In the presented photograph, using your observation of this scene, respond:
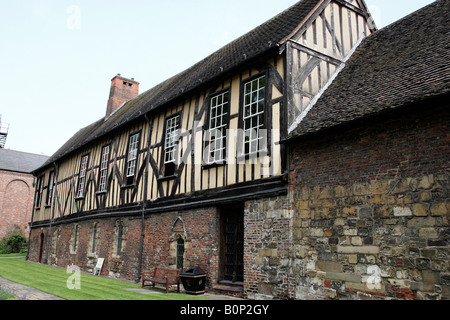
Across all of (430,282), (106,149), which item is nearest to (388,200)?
(430,282)

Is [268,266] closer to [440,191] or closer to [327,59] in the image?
[440,191]

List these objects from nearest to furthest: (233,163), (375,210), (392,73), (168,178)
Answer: (375,210) < (392,73) < (233,163) < (168,178)

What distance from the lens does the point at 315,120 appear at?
7.86 m

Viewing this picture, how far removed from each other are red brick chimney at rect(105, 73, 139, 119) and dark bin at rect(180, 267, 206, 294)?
51.1 ft

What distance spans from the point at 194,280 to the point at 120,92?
17.0 metres

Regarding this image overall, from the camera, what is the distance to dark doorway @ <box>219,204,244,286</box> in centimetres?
909

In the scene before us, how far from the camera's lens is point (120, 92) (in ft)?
76.1

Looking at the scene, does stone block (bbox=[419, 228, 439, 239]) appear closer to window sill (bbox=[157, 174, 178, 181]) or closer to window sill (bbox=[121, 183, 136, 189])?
window sill (bbox=[157, 174, 178, 181])

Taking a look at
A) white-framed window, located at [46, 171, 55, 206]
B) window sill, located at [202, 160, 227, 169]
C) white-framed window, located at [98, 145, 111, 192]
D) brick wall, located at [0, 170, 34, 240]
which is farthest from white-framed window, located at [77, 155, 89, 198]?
brick wall, located at [0, 170, 34, 240]

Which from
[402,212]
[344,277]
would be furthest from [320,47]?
[344,277]

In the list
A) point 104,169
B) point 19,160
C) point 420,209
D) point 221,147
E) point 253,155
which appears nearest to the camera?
point 420,209

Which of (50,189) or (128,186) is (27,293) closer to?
(128,186)

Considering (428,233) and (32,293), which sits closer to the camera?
(428,233)

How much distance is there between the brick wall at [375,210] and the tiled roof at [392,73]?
320 mm
